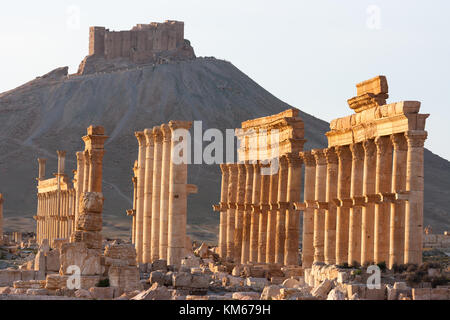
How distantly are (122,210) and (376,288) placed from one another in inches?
4062

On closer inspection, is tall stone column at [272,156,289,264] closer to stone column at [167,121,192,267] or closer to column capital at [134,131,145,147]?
stone column at [167,121,192,267]

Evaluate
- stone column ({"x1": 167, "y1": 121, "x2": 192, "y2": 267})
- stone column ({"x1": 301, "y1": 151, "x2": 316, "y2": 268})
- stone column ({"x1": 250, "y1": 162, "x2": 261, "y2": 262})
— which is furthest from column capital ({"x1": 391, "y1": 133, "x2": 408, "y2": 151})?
stone column ({"x1": 250, "y1": 162, "x2": 261, "y2": 262})

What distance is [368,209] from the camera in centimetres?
3972

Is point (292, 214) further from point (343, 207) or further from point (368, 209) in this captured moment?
point (368, 209)

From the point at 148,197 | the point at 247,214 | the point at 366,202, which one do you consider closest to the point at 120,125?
the point at 247,214

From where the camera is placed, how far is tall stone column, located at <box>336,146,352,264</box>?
42.2 metres

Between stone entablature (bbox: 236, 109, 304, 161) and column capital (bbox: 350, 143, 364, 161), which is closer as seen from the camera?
column capital (bbox: 350, 143, 364, 161)

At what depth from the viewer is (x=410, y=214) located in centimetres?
3612

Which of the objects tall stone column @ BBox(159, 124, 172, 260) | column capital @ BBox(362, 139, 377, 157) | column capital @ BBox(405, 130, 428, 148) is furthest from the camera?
tall stone column @ BBox(159, 124, 172, 260)

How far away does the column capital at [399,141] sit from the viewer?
37.3 meters

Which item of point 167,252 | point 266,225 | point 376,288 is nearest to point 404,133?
point 376,288

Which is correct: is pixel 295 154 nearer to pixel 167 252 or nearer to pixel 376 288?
pixel 167 252

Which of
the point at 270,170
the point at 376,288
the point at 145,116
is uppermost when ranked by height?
the point at 145,116

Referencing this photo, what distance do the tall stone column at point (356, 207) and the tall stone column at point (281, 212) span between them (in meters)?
8.74
